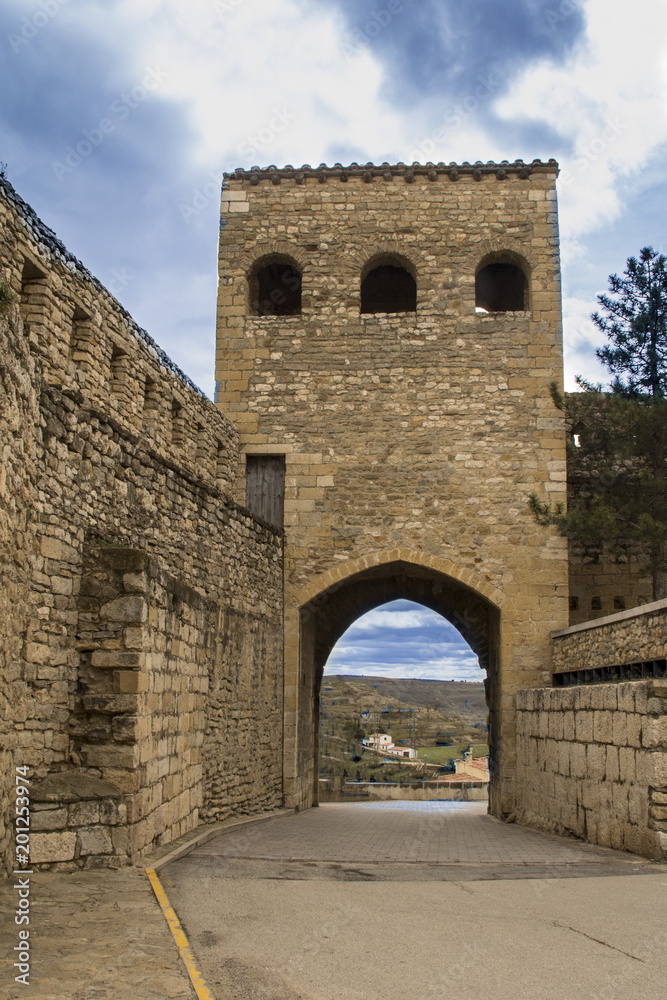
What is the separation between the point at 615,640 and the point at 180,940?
20.7 feet

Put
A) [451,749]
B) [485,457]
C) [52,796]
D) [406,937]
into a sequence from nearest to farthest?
1. [406,937]
2. [52,796]
3. [485,457]
4. [451,749]

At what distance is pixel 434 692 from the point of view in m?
55.0

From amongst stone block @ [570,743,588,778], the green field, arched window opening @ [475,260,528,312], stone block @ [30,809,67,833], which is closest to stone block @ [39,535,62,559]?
stone block @ [30,809,67,833]

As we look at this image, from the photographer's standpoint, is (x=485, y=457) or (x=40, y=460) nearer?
(x=40, y=460)

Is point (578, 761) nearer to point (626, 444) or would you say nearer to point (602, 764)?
point (602, 764)

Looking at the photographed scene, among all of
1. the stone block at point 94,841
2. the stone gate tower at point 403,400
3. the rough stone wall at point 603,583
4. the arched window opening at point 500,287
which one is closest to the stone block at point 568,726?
the stone gate tower at point 403,400

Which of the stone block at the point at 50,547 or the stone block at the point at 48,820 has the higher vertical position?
the stone block at the point at 50,547

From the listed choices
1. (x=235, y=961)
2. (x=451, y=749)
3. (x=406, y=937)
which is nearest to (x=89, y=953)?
(x=235, y=961)

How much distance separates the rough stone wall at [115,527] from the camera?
5.29 meters

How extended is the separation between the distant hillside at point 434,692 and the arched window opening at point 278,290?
3472 cm

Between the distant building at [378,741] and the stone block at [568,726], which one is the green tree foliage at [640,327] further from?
the distant building at [378,741]

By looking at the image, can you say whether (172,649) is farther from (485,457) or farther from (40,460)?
(485,457)

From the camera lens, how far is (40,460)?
5.54 meters

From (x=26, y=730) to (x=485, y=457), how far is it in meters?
8.65
